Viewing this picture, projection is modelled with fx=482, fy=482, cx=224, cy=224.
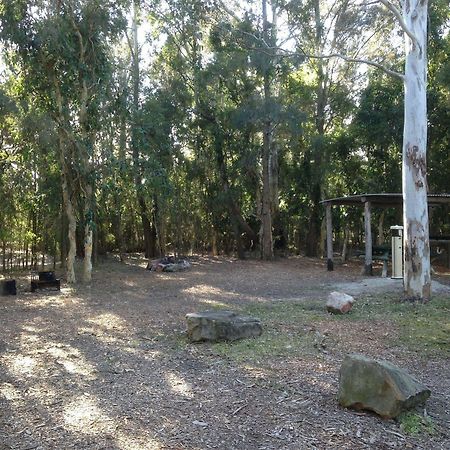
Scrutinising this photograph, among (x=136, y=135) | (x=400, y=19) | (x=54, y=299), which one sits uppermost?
(x=400, y=19)

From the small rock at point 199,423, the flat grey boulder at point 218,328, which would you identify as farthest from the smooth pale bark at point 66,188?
the small rock at point 199,423

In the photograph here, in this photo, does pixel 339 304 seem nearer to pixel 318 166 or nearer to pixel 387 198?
pixel 387 198

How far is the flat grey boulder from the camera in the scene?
5.88 metres

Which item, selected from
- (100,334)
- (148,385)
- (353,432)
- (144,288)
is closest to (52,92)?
(144,288)

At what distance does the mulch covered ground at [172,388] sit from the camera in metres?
3.37

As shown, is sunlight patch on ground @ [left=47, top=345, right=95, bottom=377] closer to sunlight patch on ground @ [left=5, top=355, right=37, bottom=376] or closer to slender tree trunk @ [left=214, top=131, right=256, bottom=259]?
sunlight patch on ground @ [left=5, top=355, right=37, bottom=376]

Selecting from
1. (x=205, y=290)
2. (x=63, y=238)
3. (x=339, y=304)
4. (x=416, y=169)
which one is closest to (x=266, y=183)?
(x=63, y=238)

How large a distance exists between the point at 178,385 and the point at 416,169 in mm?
6112

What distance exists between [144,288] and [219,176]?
887 centimetres

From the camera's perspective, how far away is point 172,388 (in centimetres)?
434

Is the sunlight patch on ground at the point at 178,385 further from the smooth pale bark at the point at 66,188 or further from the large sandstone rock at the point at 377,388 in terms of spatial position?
the smooth pale bark at the point at 66,188

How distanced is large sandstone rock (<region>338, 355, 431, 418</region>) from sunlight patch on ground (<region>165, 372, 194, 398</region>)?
130cm

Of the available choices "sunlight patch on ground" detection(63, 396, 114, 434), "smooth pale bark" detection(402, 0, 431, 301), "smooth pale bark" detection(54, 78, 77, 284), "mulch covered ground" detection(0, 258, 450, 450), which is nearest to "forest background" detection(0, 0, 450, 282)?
"smooth pale bark" detection(54, 78, 77, 284)

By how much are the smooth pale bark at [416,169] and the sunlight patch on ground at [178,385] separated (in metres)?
5.45
